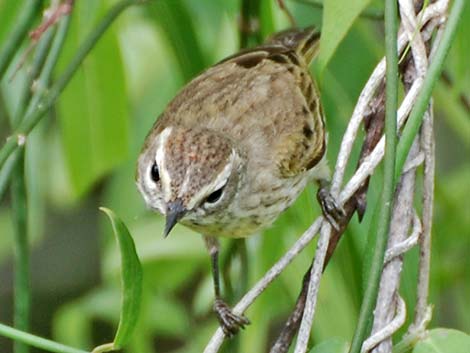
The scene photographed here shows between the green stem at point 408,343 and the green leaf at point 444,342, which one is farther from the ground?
the green leaf at point 444,342

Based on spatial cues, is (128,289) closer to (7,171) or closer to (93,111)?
(7,171)

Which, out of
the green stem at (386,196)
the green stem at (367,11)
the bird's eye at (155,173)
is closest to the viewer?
the green stem at (386,196)

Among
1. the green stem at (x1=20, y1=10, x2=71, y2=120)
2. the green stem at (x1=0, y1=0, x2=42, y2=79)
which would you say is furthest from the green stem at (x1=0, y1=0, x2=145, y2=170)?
the green stem at (x1=0, y1=0, x2=42, y2=79)

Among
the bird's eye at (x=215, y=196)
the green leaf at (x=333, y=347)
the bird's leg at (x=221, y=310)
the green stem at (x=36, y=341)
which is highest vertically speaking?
the green stem at (x=36, y=341)

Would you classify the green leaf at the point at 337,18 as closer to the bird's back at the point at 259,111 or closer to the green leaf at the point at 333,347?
the green leaf at the point at 333,347

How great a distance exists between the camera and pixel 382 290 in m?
2.58

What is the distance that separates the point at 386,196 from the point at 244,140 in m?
1.18

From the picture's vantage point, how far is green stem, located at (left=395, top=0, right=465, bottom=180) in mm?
2475

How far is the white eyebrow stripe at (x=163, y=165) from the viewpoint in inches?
125

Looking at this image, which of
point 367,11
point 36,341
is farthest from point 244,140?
point 36,341

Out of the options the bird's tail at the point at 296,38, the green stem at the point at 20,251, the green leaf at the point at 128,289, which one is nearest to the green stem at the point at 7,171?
the green stem at the point at 20,251

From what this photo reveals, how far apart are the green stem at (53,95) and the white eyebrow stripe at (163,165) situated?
32cm

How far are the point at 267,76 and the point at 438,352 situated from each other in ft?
4.34

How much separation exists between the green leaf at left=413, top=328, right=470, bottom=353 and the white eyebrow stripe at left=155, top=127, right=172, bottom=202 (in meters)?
0.86
